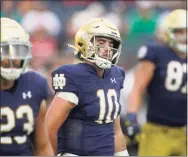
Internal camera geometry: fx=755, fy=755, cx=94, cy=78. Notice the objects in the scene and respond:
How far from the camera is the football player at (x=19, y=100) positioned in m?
4.50

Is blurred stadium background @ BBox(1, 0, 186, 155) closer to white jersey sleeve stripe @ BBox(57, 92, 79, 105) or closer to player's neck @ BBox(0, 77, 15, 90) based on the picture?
white jersey sleeve stripe @ BBox(57, 92, 79, 105)

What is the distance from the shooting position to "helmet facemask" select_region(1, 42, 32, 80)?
4.50m

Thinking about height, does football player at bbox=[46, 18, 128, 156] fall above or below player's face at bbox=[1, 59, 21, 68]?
below

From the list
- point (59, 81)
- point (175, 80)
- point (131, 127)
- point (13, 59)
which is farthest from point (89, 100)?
point (175, 80)

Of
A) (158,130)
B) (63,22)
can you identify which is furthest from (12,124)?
(63,22)

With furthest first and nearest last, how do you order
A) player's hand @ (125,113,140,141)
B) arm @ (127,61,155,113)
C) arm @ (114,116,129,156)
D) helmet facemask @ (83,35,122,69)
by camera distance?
1. arm @ (127,61,155,113)
2. player's hand @ (125,113,140,141)
3. arm @ (114,116,129,156)
4. helmet facemask @ (83,35,122,69)

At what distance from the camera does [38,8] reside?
11.1 metres

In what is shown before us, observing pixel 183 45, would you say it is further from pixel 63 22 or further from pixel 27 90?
pixel 63 22

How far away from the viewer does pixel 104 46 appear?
4.95 m

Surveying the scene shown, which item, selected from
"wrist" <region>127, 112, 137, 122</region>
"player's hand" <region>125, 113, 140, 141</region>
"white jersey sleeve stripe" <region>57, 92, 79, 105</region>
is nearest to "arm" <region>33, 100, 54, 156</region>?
"white jersey sleeve stripe" <region>57, 92, 79, 105</region>

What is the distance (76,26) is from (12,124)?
7224mm

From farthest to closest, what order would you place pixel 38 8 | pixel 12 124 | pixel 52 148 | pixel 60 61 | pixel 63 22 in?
pixel 63 22 < pixel 38 8 < pixel 60 61 < pixel 52 148 < pixel 12 124

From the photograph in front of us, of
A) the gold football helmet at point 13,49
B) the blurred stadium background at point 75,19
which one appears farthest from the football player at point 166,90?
the blurred stadium background at point 75,19

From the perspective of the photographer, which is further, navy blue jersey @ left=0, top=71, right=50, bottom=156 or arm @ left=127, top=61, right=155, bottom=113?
arm @ left=127, top=61, right=155, bottom=113
